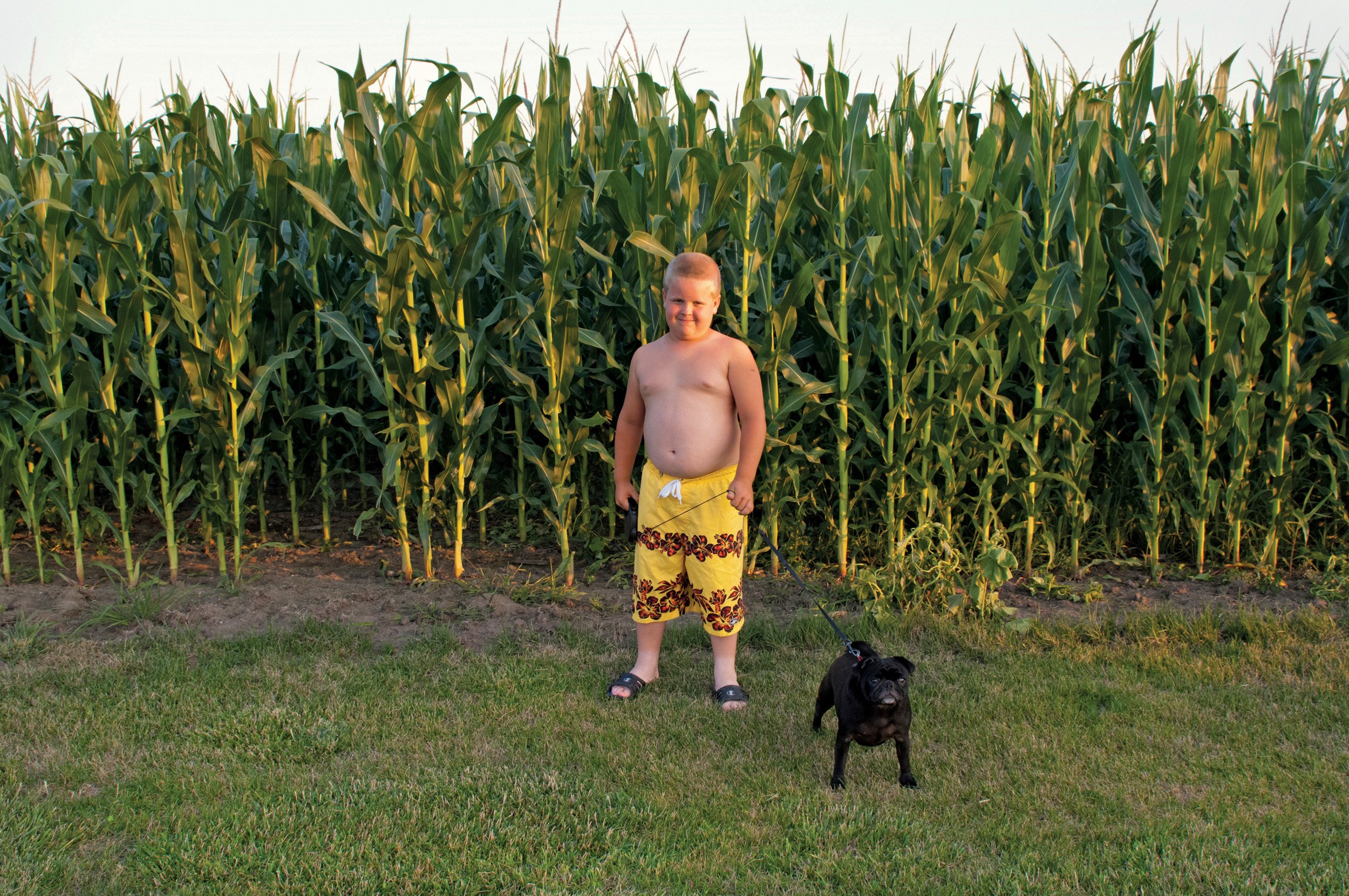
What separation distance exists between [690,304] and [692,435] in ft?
1.69

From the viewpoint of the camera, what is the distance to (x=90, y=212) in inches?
→ 200

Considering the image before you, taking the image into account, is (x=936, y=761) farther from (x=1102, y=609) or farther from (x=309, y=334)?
(x=309, y=334)

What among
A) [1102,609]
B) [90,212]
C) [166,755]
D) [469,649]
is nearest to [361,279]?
[90,212]

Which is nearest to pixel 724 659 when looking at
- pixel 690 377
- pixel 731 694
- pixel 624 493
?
pixel 731 694

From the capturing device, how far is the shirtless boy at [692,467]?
3680mm

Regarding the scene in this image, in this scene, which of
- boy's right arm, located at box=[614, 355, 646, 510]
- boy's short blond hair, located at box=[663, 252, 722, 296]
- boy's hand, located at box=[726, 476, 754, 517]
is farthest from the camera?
boy's right arm, located at box=[614, 355, 646, 510]

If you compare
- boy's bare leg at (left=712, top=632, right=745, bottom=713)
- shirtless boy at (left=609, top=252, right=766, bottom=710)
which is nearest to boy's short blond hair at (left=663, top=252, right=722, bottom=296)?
shirtless boy at (left=609, top=252, right=766, bottom=710)

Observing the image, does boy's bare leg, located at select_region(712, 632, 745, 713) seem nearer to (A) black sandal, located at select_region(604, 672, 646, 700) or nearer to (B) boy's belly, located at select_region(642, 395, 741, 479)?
(A) black sandal, located at select_region(604, 672, 646, 700)

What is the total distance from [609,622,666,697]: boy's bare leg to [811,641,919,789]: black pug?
3.40 ft

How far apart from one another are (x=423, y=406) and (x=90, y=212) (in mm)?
2036

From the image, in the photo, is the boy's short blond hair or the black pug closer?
the black pug

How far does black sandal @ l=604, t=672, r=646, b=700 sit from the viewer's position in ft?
12.8

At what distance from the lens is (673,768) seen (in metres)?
3.30

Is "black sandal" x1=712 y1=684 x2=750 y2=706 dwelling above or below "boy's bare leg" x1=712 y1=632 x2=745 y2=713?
below
